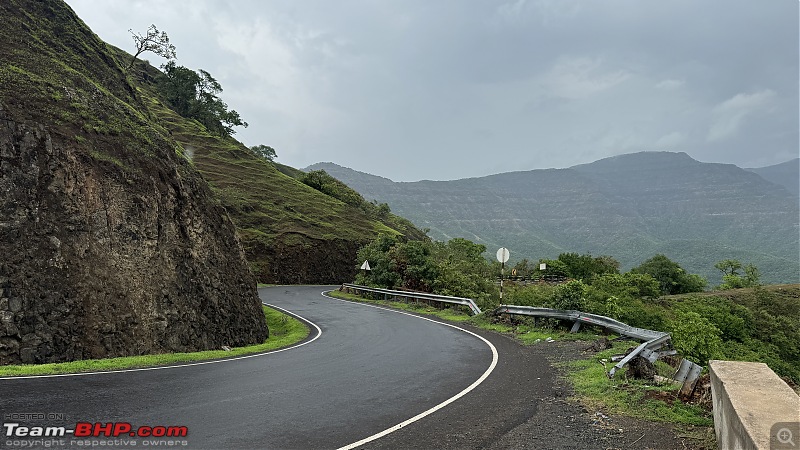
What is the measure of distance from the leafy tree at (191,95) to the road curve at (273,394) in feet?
283

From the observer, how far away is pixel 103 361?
10.7 metres

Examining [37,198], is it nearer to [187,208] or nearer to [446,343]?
[187,208]

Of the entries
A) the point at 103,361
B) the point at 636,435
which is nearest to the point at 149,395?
the point at 103,361

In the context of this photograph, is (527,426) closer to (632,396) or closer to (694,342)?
(632,396)

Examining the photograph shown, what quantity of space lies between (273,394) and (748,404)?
641 centimetres

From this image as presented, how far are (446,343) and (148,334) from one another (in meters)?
9.04

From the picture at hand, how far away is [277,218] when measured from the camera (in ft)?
188

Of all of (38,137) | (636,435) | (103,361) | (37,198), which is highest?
(38,137)

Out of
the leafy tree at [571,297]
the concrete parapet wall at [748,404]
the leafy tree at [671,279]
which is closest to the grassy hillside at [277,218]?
the leafy tree at [571,297]

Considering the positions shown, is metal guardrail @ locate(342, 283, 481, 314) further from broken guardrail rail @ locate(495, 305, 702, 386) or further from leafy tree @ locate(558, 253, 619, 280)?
leafy tree @ locate(558, 253, 619, 280)

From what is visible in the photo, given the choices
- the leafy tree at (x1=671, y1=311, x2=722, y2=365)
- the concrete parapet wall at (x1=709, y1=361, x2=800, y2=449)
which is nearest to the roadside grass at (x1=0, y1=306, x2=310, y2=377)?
the concrete parapet wall at (x1=709, y1=361, x2=800, y2=449)

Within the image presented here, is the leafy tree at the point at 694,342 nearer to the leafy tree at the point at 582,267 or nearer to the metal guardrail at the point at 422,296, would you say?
the metal guardrail at the point at 422,296

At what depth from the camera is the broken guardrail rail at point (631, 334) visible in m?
7.14

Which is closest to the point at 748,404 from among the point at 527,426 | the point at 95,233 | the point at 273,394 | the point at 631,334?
the point at 527,426
